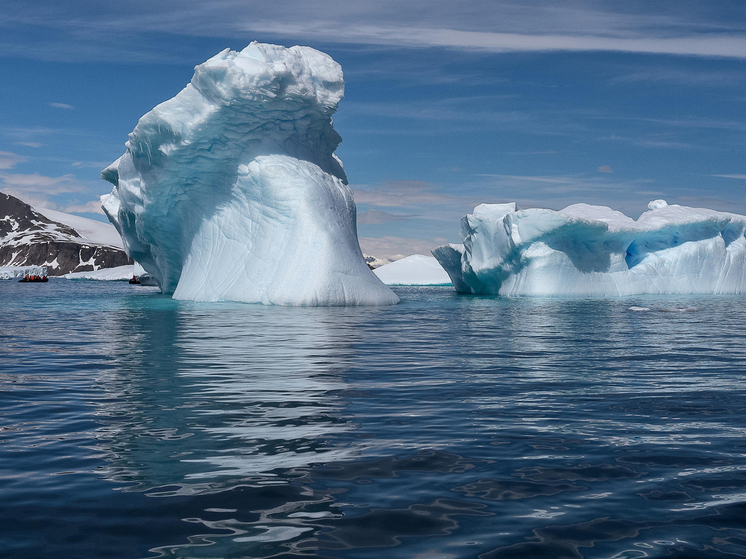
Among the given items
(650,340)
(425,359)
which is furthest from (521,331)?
(425,359)

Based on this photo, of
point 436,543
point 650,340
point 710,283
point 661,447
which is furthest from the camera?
point 710,283

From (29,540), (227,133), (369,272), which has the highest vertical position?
(227,133)

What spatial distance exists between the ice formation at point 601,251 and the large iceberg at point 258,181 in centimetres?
1024

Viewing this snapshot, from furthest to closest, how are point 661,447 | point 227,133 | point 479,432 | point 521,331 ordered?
1. point 227,133
2. point 521,331
3. point 479,432
4. point 661,447

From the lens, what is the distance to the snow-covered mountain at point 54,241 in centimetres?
13300

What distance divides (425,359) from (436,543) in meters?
6.05

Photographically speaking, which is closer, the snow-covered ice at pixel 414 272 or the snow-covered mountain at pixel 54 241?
the snow-covered ice at pixel 414 272

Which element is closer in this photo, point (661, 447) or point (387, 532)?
point (387, 532)

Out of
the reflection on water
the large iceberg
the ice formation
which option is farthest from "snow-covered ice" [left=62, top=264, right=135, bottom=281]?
the reflection on water

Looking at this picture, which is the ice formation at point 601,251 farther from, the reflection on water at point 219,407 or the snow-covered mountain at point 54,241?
the snow-covered mountain at point 54,241

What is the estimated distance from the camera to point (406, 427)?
4.81 meters

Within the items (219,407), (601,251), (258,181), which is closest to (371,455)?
(219,407)

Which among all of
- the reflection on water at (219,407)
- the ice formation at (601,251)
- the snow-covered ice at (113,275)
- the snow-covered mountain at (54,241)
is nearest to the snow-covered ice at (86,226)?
the snow-covered mountain at (54,241)

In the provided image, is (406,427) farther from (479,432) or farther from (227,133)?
(227,133)
